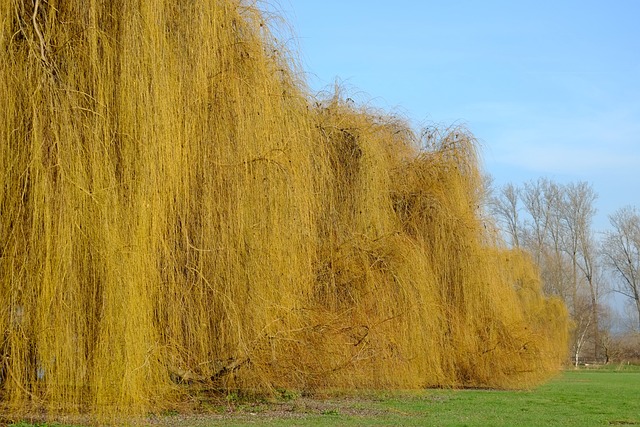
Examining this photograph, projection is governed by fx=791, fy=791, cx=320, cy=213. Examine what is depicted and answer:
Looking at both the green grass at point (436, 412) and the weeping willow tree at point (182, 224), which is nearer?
the weeping willow tree at point (182, 224)

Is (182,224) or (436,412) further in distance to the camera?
(436,412)

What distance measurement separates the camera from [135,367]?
303 inches

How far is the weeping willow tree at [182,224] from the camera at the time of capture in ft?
25.2

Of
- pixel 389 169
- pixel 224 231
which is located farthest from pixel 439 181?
pixel 224 231

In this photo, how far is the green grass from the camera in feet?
32.4

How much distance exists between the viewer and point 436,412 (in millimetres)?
11734

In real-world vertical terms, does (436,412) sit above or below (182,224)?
below

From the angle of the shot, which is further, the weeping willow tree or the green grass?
the green grass

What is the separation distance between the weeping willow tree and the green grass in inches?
16.5

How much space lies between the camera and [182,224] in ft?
31.6

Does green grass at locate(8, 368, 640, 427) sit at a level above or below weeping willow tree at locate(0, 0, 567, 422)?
below

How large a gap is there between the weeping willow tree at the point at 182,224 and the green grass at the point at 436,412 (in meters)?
0.42

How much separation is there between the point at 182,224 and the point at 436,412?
4897 millimetres

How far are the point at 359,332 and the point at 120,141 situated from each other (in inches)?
217
